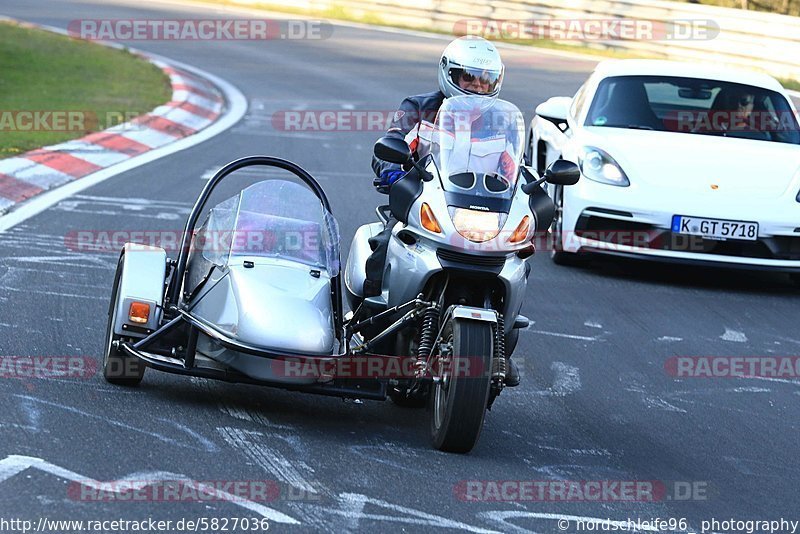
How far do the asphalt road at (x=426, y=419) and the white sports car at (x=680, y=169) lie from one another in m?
0.32

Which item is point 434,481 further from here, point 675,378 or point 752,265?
point 752,265

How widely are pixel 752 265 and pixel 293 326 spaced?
4988 mm

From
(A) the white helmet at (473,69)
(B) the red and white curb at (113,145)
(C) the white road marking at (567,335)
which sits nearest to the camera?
(A) the white helmet at (473,69)

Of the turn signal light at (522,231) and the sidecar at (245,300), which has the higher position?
the turn signal light at (522,231)

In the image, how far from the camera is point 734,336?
8414 mm

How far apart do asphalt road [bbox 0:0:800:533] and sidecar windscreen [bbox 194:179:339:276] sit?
24.6 inches

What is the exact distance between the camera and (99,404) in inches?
226

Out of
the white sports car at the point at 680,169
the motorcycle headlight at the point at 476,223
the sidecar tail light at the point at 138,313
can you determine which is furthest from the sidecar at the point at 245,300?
the white sports car at the point at 680,169

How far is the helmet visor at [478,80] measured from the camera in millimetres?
6027

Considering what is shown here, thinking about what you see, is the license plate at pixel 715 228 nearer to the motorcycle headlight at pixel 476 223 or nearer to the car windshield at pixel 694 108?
the car windshield at pixel 694 108

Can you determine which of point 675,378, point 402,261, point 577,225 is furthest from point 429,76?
point 402,261

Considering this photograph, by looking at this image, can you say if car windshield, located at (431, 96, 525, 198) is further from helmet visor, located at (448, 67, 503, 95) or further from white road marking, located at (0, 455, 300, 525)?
white road marking, located at (0, 455, 300, 525)

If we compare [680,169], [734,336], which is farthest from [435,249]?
[680,169]

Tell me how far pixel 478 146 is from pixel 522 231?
40cm
